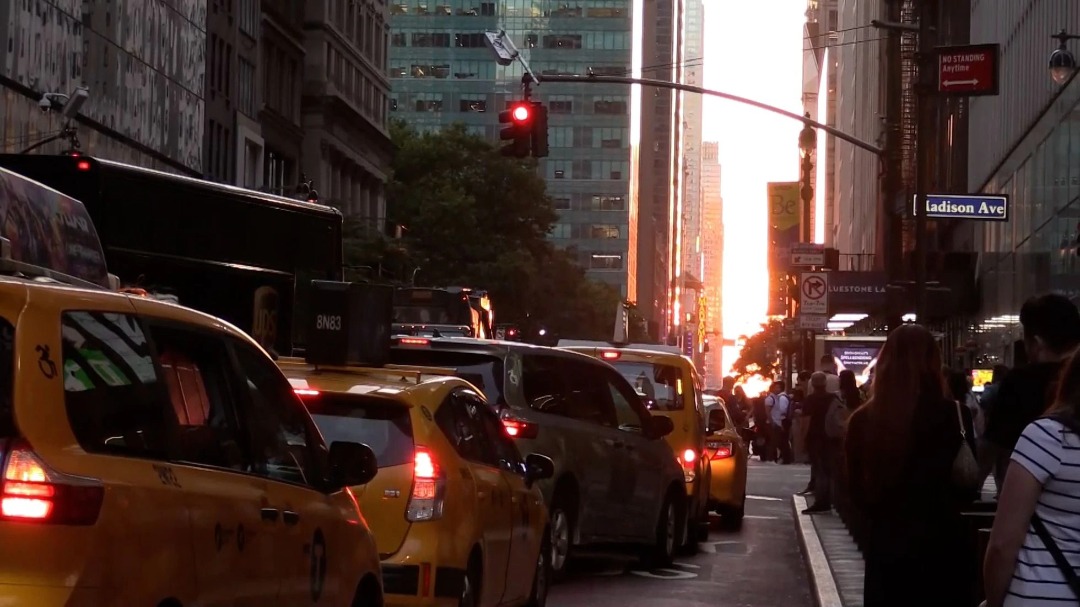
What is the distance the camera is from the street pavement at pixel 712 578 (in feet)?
46.5

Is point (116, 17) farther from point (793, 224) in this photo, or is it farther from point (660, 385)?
point (660, 385)

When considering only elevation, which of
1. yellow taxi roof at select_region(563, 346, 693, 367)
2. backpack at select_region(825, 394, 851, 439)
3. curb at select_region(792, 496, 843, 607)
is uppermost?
yellow taxi roof at select_region(563, 346, 693, 367)

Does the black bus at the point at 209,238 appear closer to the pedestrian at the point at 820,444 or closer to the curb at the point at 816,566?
the pedestrian at the point at 820,444

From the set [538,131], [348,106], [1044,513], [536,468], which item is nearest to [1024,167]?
[538,131]

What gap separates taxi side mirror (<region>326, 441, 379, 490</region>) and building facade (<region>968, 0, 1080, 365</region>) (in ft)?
73.6

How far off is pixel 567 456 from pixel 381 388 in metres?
4.34

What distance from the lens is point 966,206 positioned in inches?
941

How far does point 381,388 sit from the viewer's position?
985 cm

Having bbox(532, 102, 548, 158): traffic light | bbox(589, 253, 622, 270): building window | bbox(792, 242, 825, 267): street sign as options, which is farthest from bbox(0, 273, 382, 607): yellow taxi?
bbox(589, 253, 622, 270): building window

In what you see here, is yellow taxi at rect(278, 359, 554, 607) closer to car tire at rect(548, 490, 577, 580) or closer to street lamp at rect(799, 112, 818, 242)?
car tire at rect(548, 490, 577, 580)

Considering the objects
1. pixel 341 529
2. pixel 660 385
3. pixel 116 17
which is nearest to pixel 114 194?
pixel 660 385

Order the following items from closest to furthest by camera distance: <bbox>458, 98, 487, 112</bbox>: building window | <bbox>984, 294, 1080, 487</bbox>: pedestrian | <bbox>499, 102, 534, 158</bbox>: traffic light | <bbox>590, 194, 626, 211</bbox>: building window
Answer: <bbox>984, 294, 1080, 487</bbox>: pedestrian → <bbox>499, 102, 534, 158</bbox>: traffic light → <bbox>458, 98, 487, 112</bbox>: building window → <bbox>590, 194, 626, 211</bbox>: building window

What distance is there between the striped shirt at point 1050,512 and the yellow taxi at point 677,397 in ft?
42.8

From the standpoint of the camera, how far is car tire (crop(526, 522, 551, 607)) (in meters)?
11.5
